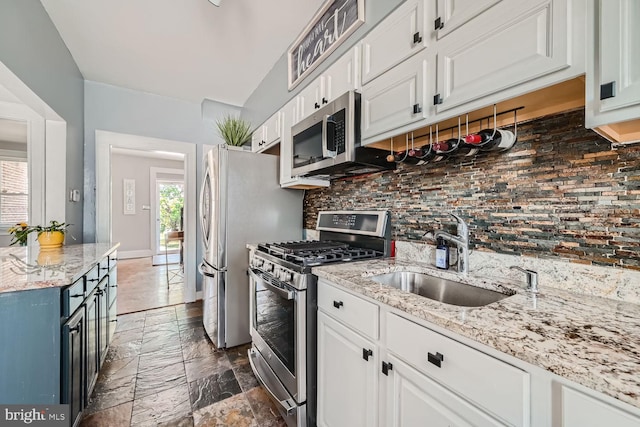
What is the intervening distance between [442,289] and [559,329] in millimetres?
647

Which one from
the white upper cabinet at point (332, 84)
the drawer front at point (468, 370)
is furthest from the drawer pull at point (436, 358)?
the white upper cabinet at point (332, 84)

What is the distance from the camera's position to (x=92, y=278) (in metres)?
1.64

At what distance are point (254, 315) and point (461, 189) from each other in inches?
64.9

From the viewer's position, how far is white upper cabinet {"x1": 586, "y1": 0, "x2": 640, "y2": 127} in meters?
0.67

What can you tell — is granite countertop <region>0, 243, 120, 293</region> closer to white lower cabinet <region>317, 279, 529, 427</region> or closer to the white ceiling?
white lower cabinet <region>317, 279, 529, 427</region>

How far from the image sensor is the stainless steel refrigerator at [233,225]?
7.68ft

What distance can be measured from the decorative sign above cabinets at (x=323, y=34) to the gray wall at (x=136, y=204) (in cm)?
580

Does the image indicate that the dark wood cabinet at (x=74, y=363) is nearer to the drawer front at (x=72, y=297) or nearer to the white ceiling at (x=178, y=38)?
the drawer front at (x=72, y=297)

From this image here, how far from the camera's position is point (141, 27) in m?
2.30

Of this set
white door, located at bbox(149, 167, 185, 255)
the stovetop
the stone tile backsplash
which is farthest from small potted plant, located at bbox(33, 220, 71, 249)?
white door, located at bbox(149, 167, 185, 255)

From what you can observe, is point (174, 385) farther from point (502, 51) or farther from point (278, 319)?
point (502, 51)

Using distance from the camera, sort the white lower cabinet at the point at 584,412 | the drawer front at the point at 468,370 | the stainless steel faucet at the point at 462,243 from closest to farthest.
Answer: the white lower cabinet at the point at 584,412, the drawer front at the point at 468,370, the stainless steel faucet at the point at 462,243

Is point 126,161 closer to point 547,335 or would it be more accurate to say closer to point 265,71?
point 265,71

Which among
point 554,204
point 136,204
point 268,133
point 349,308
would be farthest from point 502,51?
point 136,204
